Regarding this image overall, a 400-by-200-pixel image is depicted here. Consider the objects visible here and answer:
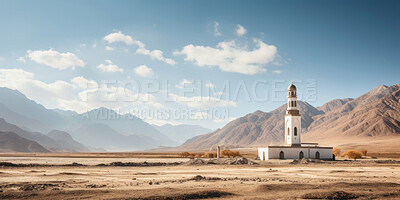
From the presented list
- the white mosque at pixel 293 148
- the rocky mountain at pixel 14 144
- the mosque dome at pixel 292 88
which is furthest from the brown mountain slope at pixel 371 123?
the rocky mountain at pixel 14 144

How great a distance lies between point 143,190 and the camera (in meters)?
17.0

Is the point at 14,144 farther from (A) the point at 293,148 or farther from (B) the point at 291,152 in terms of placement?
(A) the point at 293,148

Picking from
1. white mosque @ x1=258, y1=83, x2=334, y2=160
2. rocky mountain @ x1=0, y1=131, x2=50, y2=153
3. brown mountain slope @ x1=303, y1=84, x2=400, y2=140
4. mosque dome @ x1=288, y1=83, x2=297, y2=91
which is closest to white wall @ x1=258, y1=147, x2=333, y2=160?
white mosque @ x1=258, y1=83, x2=334, y2=160

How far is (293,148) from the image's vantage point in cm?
4788

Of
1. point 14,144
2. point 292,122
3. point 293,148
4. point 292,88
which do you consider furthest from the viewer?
point 14,144

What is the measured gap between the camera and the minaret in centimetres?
5016

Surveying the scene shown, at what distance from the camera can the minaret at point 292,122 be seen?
5016cm

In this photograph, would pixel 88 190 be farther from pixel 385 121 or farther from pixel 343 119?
pixel 343 119

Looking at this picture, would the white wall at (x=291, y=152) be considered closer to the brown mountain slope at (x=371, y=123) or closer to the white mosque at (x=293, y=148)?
the white mosque at (x=293, y=148)

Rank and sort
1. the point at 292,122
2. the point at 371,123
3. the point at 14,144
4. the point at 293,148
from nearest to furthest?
the point at 293,148, the point at 292,122, the point at 371,123, the point at 14,144

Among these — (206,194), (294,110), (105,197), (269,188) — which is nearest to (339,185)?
(269,188)

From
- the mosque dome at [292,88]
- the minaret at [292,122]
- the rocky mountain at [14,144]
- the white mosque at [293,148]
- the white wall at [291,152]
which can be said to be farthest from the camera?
the rocky mountain at [14,144]

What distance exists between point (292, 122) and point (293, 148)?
14.0 feet

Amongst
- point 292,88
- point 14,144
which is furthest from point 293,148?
point 14,144
